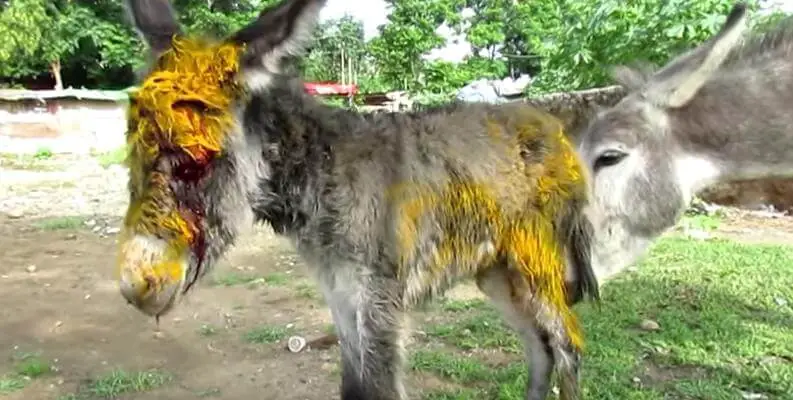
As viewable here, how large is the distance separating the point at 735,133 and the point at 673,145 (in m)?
0.26

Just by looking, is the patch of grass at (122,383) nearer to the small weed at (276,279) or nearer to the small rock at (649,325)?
the small weed at (276,279)

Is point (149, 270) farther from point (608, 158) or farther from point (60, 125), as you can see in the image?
point (60, 125)

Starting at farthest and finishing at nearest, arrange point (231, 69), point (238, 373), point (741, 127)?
point (238, 373) → point (741, 127) → point (231, 69)

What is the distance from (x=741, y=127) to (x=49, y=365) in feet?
12.4

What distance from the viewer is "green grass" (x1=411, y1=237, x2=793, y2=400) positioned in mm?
3859

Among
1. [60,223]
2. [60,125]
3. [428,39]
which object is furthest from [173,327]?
[60,125]

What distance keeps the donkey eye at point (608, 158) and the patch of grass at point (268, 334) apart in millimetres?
2361

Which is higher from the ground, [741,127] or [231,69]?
[231,69]

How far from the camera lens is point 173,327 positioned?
200 inches

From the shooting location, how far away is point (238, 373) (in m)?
4.20

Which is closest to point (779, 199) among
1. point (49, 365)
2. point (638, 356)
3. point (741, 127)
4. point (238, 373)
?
point (638, 356)

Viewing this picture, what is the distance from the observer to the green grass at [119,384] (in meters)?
Answer: 3.92

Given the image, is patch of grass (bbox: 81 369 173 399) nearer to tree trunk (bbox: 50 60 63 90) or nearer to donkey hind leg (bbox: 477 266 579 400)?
donkey hind leg (bbox: 477 266 579 400)

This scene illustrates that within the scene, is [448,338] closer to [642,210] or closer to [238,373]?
[238,373]
